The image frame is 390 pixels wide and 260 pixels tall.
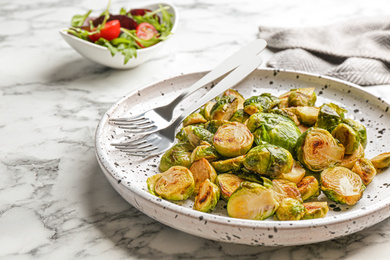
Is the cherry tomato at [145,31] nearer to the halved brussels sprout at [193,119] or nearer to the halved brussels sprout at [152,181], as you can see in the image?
the halved brussels sprout at [193,119]

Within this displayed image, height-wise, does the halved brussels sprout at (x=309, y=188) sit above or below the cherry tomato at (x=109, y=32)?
below

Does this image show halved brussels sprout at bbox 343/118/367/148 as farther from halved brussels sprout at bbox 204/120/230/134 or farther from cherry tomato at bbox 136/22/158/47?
cherry tomato at bbox 136/22/158/47

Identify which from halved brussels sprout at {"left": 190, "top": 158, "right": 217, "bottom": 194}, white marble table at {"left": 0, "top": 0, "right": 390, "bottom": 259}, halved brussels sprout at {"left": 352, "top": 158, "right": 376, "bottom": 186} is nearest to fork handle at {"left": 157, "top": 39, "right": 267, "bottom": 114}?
white marble table at {"left": 0, "top": 0, "right": 390, "bottom": 259}

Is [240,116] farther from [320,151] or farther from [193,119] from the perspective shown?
[320,151]

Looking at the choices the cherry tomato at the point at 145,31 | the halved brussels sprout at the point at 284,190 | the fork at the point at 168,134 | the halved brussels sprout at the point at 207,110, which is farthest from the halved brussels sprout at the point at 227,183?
the cherry tomato at the point at 145,31

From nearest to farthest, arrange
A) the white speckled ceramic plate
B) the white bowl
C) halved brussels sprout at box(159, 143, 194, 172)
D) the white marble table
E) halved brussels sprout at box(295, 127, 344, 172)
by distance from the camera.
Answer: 1. the white speckled ceramic plate
2. the white marble table
3. halved brussels sprout at box(295, 127, 344, 172)
4. halved brussels sprout at box(159, 143, 194, 172)
5. the white bowl

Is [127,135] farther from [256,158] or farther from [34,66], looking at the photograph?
[34,66]
